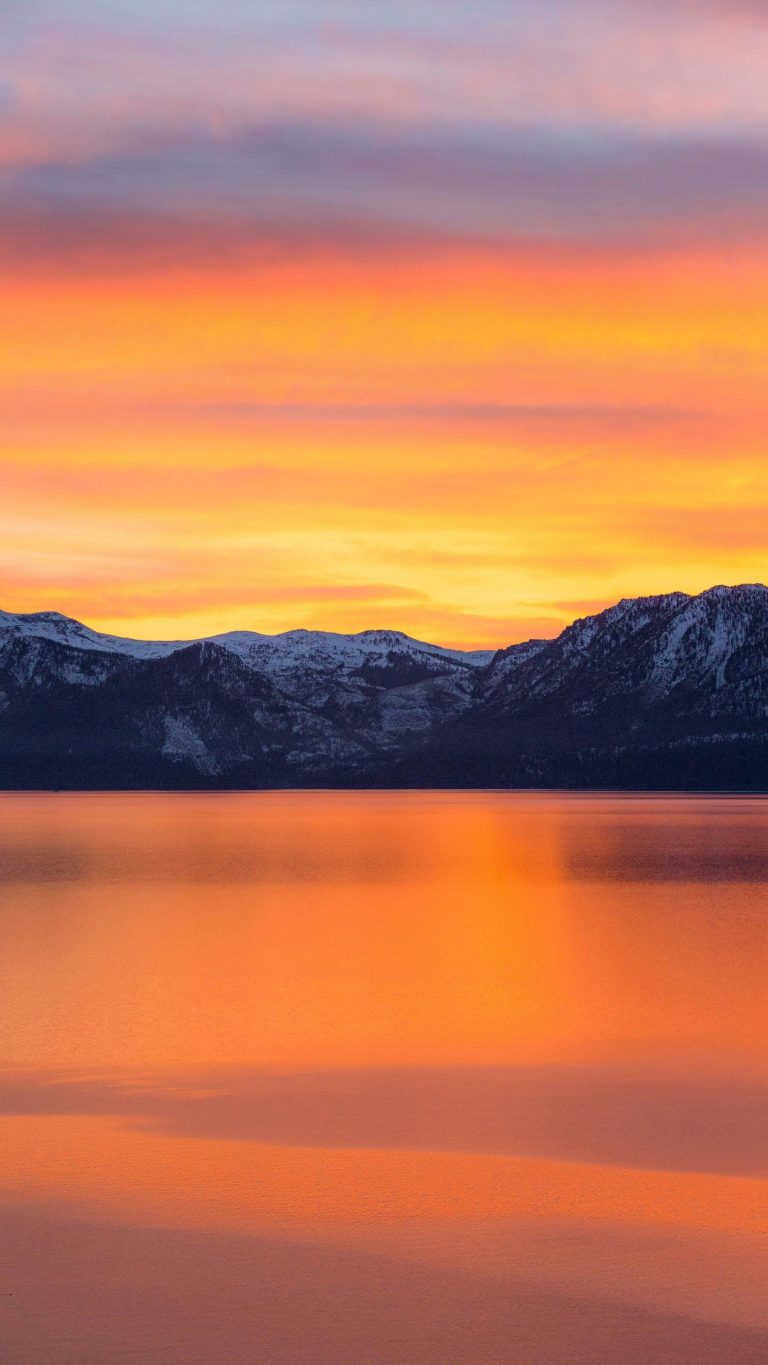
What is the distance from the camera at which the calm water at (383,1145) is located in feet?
52.0

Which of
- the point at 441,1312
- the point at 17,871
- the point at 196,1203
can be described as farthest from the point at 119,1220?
the point at 17,871

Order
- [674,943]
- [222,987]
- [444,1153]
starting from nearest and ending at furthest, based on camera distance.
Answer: [444,1153], [222,987], [674,943]

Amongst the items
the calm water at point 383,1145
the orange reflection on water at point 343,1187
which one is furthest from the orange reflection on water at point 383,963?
the orange reflection on water at point 343,1187

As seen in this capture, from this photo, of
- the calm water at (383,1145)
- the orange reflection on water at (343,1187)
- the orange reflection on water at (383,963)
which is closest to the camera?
the calm water at (383,1145)

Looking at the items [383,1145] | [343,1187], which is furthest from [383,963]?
[343,1187]

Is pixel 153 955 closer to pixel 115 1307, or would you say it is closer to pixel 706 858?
pixel 115 1307

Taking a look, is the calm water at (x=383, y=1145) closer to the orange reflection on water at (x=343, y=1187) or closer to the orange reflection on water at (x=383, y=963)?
the orange reflection on water at (x=343, y=1187)

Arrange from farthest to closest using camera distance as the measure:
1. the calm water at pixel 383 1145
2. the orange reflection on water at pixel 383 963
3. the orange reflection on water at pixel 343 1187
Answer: the orange reflection on water at pixel 383 963 → the orange reflection on water at pixel 343 1187 → the calm water at pixel 383 1145

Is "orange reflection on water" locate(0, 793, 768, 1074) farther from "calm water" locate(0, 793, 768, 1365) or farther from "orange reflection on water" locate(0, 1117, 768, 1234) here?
"orange reflection on water" locate(0, 1117, 768, 1234)

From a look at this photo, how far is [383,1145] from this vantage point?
926 inches

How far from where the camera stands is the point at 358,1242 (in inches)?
728

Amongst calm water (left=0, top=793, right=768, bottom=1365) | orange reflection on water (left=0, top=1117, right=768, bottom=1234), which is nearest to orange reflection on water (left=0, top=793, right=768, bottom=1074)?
calm water (left=0, top=793, right=768, bottom=1365)

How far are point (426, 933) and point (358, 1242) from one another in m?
40.4

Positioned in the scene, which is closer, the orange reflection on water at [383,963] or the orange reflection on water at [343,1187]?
the orange reflection on water at [343,1187]
